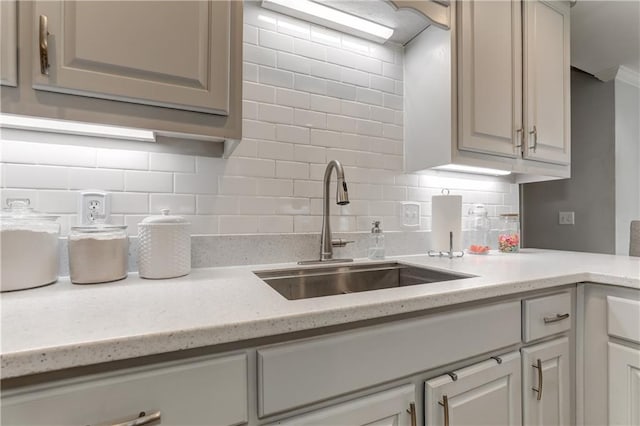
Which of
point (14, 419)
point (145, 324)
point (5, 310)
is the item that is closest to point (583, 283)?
point (145, 324)

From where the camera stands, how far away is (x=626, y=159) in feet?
8.73

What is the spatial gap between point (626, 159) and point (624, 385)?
261cm

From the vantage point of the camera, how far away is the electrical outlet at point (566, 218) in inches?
110

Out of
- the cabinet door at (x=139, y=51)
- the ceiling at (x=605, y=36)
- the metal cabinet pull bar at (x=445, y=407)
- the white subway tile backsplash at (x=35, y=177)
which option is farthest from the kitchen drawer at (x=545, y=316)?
the ceiling at (x=605, y=36)

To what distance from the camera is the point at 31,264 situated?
76 cm

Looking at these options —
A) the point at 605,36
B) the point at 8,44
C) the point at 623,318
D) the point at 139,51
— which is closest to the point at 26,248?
the point at 8,44

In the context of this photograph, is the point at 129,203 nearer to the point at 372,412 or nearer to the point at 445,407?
the point at 372,412

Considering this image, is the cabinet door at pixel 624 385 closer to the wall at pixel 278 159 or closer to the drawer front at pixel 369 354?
the drawer front at pixel 369 354

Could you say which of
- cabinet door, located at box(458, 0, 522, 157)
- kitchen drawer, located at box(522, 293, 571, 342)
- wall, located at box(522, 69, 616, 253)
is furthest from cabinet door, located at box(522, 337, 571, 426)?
wall, located at box(522, 69, 616, 253)

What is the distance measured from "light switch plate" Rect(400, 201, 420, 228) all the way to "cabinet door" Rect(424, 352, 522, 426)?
74 cm

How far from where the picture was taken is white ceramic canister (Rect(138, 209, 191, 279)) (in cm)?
90

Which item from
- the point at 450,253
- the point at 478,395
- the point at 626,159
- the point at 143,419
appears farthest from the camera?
the point at 626,159

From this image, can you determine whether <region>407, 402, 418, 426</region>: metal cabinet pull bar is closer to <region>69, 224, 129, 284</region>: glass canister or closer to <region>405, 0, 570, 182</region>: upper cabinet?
<region>69, 224, 129, 284</region>: glass canister

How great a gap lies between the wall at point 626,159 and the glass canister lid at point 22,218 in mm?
3692
